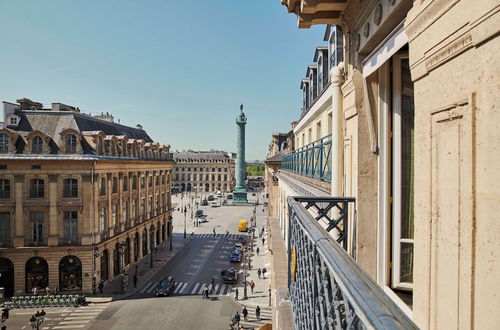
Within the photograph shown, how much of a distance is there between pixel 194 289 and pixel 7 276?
16278mm

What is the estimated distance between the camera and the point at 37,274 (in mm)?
29500

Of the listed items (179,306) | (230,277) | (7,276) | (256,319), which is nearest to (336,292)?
(256,319)

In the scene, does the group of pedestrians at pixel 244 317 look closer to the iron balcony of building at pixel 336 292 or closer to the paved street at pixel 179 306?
the paved street at pixel 179 306

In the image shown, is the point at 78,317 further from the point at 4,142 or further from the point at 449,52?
the point at 449,52

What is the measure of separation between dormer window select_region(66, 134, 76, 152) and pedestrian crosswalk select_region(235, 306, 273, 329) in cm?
2062

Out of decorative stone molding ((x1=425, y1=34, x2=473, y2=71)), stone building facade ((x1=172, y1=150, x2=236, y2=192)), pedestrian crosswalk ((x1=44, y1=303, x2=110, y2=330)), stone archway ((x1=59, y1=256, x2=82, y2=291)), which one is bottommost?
Answer: pedestrian crosswalk ((x1=44, y1=303, x2=110, y2=330))

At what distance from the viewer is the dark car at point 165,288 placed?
29281mm

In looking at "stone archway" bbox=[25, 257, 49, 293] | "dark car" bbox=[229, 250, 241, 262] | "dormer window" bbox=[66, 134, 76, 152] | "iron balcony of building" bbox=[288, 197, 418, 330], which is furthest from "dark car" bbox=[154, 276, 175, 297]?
"iron balcony of building" bbox=[288, 197, 418, 330]

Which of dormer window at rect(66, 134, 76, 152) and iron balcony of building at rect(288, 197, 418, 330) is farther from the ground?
dormer window at rect(66, 134, 76, 152)

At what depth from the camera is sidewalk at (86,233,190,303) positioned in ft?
95.2

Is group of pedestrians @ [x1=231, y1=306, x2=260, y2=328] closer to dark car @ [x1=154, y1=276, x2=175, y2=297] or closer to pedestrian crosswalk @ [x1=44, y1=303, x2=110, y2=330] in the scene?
dark car @ [x1=154, y1=276, x2=175, y2=297]

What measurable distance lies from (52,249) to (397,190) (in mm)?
32087

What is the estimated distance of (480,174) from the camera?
2.22 meters

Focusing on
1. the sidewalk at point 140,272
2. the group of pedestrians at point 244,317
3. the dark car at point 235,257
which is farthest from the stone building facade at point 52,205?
the group of pedestrians at point 244,317
